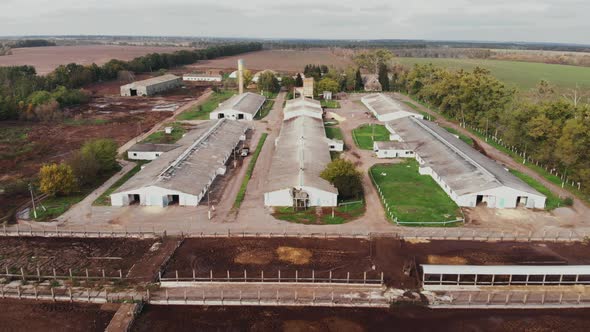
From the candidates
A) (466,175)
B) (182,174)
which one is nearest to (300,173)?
(182,174)

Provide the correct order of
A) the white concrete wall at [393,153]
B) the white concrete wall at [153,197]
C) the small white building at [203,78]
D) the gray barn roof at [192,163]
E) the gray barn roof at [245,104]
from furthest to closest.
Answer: the small white building at [203,78]
the gray barn roof at [245,104]
the white concrete wall at [393,153]
the gray barn roof at [192,163]
the white concrete wall at [153,197]

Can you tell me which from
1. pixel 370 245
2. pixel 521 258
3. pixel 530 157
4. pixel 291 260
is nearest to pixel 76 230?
pixel 291 260

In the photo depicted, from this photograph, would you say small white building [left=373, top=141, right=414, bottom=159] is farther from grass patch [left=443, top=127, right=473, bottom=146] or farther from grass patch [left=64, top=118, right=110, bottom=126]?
grass patch [left=64, top=118, right=110, bottom=126]

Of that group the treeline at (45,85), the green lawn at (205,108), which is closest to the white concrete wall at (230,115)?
the green lawn at (205,108)

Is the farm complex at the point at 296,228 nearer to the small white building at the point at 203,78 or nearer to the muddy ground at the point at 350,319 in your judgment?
the muddy ground at the point at 350,319

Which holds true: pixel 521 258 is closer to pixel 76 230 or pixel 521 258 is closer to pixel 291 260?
pixel 291 260

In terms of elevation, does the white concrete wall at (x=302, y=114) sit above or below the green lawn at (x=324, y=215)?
above

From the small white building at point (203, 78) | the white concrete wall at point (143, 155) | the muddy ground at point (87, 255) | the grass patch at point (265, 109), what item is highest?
the small white building at point (203, 78)
